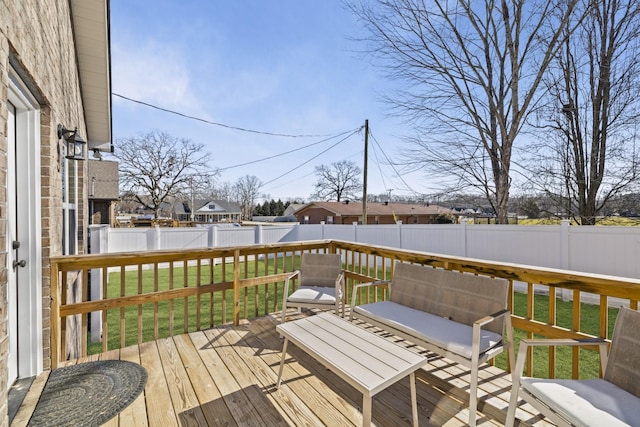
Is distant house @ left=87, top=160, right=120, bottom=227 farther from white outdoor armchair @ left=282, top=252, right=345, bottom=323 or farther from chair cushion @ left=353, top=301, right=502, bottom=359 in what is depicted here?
chair cushion @ left=353, top=301, right=502, bottom=359

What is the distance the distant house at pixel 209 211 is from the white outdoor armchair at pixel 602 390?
44.0m

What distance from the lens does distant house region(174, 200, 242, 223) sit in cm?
4421

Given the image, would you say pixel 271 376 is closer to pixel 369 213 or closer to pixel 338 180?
pixel 369 213

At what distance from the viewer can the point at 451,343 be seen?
2.15 metres

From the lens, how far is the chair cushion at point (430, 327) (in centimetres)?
214

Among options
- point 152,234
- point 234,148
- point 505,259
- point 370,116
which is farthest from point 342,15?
point 234,148

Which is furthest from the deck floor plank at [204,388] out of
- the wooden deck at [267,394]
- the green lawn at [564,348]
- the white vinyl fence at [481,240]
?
the white vinyl fence at [481,240]

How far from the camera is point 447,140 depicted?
953cm

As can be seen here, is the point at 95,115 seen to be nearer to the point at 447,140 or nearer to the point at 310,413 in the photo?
the point at 310,413

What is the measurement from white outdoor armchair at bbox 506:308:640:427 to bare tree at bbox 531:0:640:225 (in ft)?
27.5

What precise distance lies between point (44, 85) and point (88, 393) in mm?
2423

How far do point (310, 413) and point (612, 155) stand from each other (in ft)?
32.0

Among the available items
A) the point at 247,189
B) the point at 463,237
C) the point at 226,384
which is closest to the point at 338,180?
the point at 247,189

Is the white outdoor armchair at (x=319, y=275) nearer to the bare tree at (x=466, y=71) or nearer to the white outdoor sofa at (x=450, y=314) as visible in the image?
the white outdoor sofa at (x=450, y=314)
